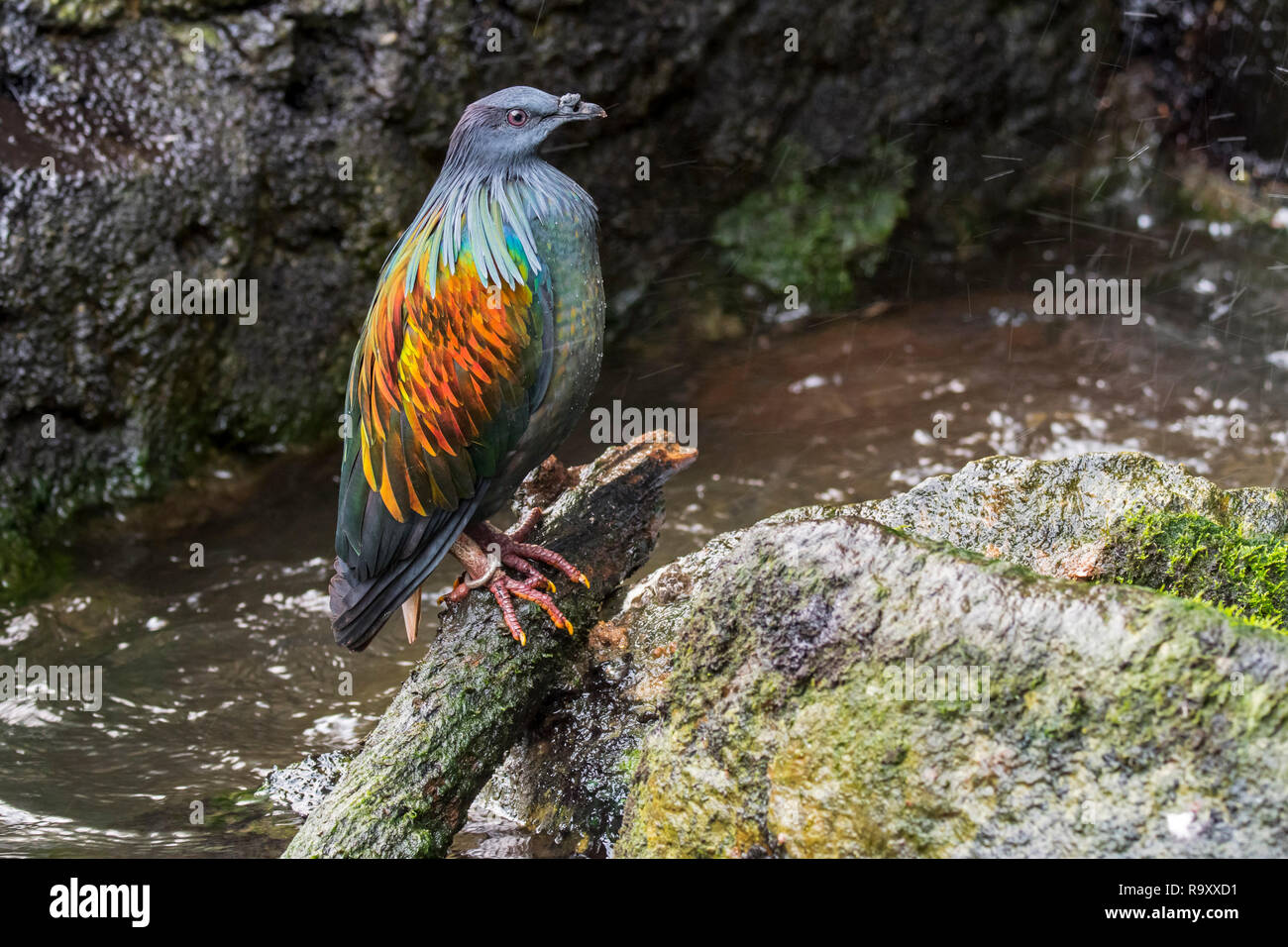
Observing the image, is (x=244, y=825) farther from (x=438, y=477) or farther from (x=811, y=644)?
(x=811, y=644)

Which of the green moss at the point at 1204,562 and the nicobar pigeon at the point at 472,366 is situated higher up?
the nicobar pigeon at the point at 472,366

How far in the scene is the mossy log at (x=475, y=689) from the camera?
10.8 feet

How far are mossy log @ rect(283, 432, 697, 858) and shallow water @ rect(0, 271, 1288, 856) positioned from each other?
2.09ft

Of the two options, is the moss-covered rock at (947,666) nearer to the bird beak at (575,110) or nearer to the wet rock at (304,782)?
the wet rock at (304,782)

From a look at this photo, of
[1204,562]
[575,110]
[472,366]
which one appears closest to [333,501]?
[472,366]

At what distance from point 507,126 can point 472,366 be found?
0.81m

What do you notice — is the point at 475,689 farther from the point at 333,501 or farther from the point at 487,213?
the point at 333,501

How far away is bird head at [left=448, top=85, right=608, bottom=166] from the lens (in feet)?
12.4

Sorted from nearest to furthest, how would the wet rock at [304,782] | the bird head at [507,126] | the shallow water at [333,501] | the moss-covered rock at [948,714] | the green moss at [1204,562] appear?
the moss-covered rock at [948,714] → the green moss at [1204,562] → the bird head at [507,126] → the wet rock at [304,782] → the shallow water at [333,501]

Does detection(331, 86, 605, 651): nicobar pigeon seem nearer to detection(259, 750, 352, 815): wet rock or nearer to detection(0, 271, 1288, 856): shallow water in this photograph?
detection(259, 750, 352, 815): wet rock

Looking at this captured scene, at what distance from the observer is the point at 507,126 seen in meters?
3.79

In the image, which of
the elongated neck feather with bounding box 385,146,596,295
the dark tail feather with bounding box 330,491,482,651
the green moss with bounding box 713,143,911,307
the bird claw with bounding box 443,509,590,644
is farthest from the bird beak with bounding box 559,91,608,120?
the green moss with bounding box 713,143,911,307

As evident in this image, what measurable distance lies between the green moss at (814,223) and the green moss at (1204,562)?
4.76 meters

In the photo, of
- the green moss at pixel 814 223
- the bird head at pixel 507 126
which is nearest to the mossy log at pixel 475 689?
the bird head at pixel 507 126
